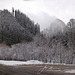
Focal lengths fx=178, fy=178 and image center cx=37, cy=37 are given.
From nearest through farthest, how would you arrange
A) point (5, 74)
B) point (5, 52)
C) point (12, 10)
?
point (5, 74) < point (5, 52) < point (12, 10)

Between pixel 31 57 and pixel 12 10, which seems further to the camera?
pixel 12 10

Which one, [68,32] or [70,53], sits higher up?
[68,32]

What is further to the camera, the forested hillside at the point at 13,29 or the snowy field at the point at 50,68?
the forested hillside at the point at 13,29

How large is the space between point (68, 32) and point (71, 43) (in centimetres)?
711

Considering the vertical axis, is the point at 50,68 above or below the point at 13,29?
below

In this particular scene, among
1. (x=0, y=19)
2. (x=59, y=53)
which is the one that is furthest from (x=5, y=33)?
(x=59, y=53)

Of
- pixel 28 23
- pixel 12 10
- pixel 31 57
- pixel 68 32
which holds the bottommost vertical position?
pixel 31 57

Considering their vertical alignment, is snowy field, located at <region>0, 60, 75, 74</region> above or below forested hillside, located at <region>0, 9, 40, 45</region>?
below

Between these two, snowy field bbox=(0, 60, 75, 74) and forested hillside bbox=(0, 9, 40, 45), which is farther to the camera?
forested hillside bbox=(0, 9, 40, 45)

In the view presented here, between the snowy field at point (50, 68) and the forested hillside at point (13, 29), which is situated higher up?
the forested hillside at point (13, 29)

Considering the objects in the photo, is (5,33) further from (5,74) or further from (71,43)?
(5,74)

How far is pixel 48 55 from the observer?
6544cm

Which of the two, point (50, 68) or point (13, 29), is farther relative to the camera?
point (13, 29)

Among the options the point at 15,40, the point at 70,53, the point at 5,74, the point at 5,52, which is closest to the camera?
the point at 5,74
